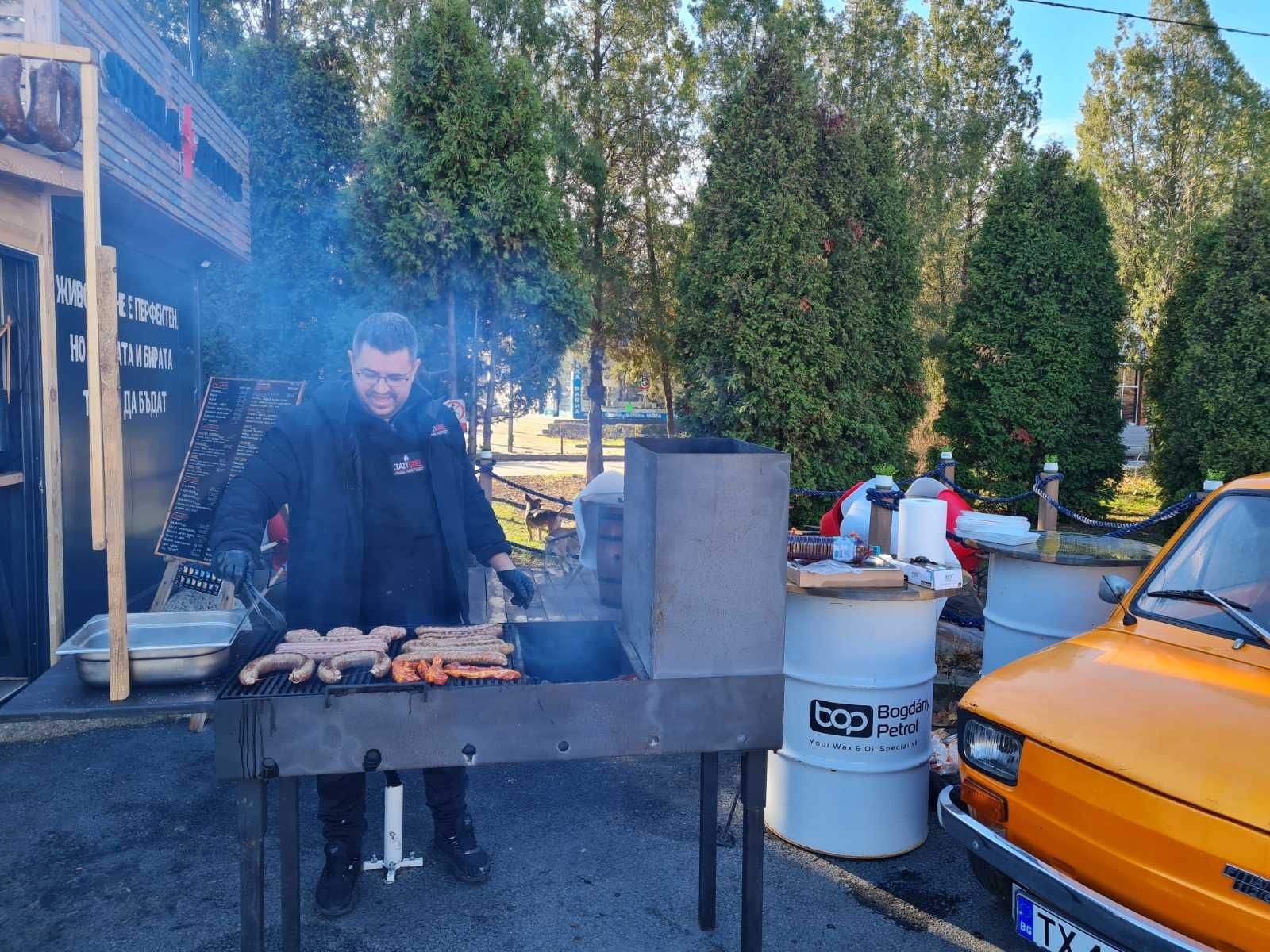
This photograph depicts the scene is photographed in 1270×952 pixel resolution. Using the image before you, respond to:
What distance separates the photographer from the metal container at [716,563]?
277 centimetres

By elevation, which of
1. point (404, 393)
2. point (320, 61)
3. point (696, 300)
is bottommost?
point (404, 393)

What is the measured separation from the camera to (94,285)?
2771mm

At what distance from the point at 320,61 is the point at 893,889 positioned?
12005 mm

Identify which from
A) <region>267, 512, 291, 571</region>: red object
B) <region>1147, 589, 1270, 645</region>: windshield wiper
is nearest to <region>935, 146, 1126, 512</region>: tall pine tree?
<region>1147, 589, 1270, 645</region>: windshield wiper

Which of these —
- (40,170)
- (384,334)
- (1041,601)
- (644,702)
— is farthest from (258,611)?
(1041,601)

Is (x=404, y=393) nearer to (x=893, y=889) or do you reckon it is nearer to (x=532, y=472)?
(x=893, y=889)

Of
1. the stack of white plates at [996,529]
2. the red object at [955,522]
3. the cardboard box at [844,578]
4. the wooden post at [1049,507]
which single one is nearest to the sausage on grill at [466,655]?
the cardboard box at [844,578]

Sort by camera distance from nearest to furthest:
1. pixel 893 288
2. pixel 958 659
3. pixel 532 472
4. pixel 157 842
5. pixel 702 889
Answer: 1. pixel 702 889
2. pixel 157 842
3. pixel 958 659
4. pixel 893 288
5. pixel 532 472

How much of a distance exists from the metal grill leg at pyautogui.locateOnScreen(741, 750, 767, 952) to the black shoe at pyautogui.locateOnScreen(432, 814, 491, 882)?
51.7 inches

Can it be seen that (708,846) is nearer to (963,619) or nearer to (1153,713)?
(1153,713)

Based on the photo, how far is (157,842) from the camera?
4.19 meters

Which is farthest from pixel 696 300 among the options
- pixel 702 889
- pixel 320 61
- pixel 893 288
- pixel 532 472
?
pixel 532 472

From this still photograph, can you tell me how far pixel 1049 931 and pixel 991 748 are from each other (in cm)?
62

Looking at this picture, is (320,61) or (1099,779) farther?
(320,61)
